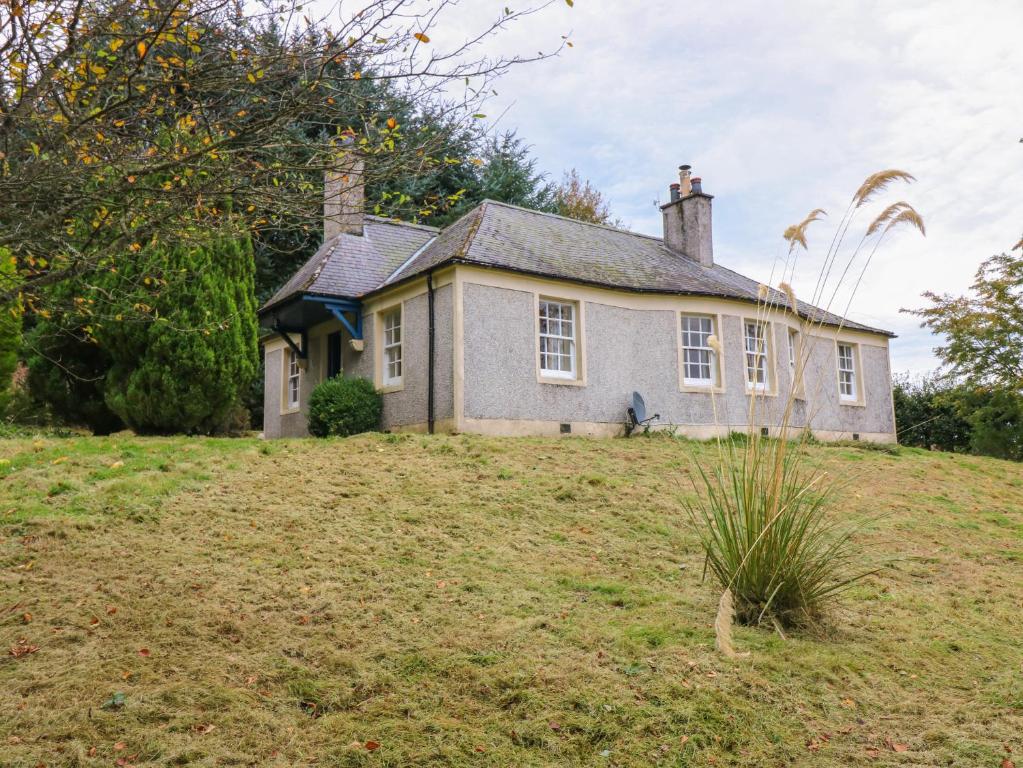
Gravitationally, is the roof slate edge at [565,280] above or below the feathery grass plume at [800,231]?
above

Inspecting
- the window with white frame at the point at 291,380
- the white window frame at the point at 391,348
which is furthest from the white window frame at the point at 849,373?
the window with white frame at the point at 291,380

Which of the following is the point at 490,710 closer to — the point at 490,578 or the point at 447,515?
the point at 490,578

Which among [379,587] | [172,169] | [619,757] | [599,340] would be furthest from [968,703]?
[599,340]

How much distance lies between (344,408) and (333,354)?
2975 mm

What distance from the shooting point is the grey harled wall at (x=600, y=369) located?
1373 cm

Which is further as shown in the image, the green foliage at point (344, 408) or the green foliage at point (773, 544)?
the green foliage at point (344, 408)

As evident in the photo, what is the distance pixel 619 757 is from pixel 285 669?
7.19 feet

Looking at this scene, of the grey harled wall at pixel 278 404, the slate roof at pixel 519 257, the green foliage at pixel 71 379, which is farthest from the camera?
the grey harled wall at pixel 278 404

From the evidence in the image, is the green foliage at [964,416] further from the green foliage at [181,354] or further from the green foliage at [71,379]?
the green foliage at [71,379]

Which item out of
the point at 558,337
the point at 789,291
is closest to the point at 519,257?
the point at 558,337

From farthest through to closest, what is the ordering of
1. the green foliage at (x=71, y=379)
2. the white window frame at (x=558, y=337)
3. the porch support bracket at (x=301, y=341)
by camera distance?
the porch support bracket at (x=301, y=341)
the green foliage at (x=71, y=379)
the white window frame at (x=558, y=337)

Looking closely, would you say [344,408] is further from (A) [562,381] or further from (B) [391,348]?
(A) [562,381]

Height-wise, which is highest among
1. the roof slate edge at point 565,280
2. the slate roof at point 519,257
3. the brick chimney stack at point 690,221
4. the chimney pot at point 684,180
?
the chimney pot at point 684,180

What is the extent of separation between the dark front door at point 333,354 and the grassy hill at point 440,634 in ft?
22.3
